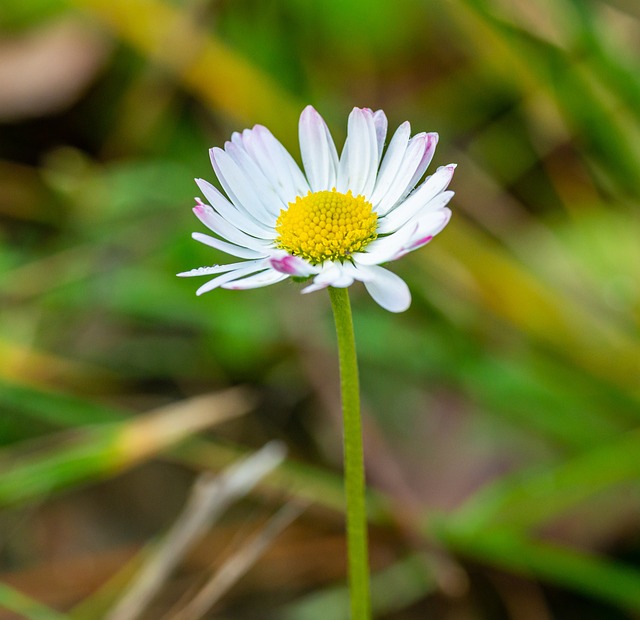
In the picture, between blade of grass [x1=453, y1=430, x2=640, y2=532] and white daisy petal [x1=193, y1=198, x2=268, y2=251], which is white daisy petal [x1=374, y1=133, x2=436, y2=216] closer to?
white daisy petal [x1=193, y1=198, x2=268, y2=251]

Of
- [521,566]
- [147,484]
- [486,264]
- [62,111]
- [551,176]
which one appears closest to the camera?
[521,566]

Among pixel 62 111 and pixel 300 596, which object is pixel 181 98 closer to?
pixel 62 111

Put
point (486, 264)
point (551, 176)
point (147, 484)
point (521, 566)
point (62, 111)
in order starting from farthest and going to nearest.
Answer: point (62, 111), point (551, 176), point (486, 264), point (147, 484), point (521, 566)

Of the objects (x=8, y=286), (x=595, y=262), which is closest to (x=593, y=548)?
(x=595, y=262)

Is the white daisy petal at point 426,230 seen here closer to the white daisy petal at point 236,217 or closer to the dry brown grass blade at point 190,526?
the white daisy petal at point 236,217

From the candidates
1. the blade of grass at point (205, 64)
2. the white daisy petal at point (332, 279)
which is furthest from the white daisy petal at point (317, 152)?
the blade of grass at point (205, 64)

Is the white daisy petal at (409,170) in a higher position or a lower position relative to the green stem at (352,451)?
higher

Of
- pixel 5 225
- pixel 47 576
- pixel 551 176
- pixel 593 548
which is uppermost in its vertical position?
pixel 5 225
